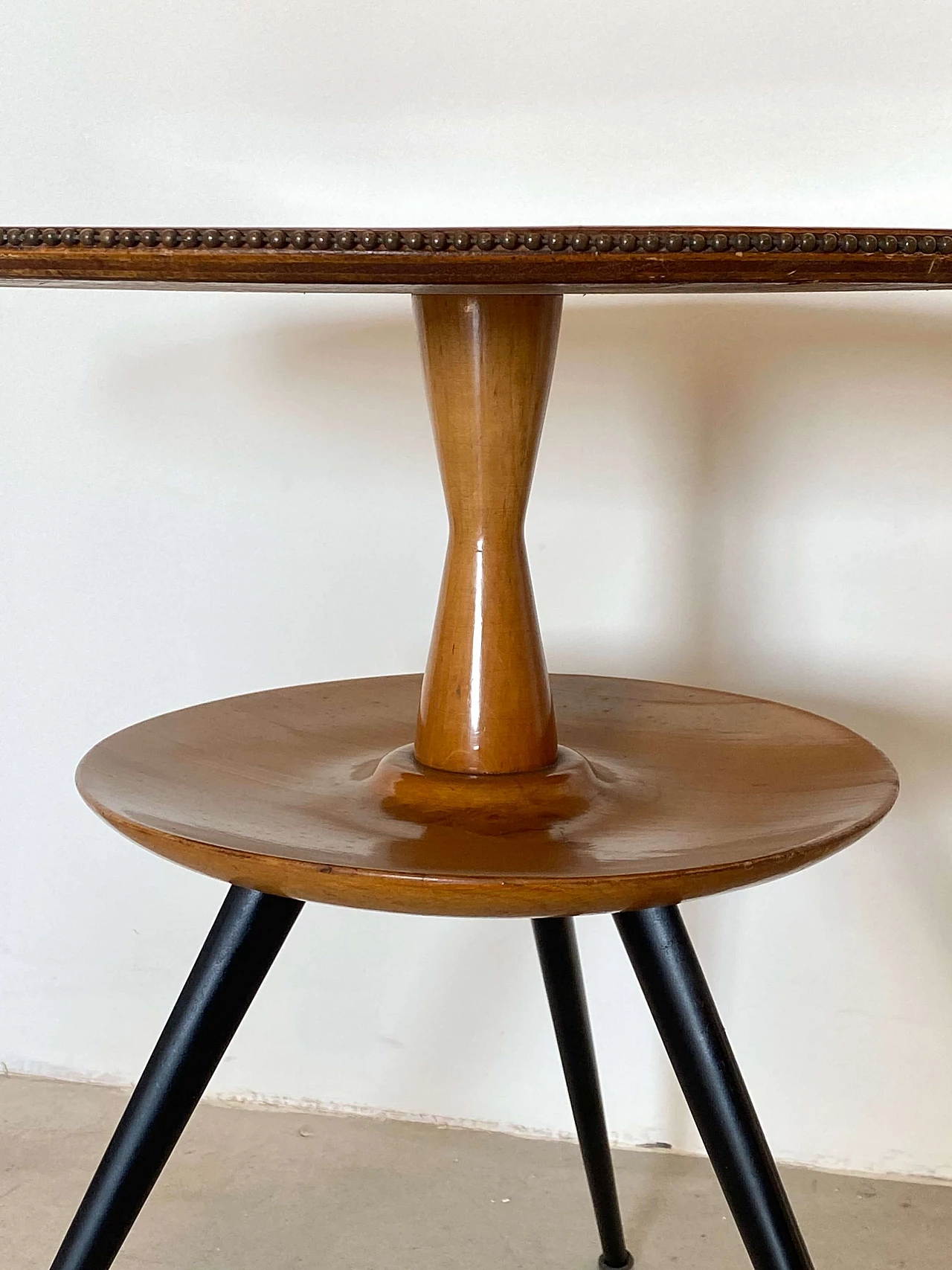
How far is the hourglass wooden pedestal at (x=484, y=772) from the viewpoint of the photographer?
523 millimetres

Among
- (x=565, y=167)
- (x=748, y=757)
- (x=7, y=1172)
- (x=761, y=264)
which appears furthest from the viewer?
(x=7, y=1172)

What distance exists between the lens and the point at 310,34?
1137 millimetres

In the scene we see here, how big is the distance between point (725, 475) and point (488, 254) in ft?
2.24

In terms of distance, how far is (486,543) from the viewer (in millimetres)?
738

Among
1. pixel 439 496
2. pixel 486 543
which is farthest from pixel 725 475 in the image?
pixel 486 543

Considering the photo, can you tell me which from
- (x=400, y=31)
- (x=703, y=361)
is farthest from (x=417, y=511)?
(x=400, y=31)

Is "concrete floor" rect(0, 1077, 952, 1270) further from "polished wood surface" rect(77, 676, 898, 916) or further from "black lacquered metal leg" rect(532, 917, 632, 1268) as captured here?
"polished wood surface" rect(77, 676, 898, 916)

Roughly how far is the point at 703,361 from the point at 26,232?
71 centimetres

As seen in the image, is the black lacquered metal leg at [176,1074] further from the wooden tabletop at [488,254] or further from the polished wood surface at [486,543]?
the wooden tabletop at [488,254]

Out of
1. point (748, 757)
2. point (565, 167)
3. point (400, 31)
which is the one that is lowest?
point (748, 757)

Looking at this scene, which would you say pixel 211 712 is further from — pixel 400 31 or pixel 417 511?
pixel 400 31

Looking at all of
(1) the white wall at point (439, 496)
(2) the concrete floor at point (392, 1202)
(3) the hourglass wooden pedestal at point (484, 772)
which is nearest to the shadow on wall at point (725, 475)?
(1) the white wall at point (439, 496)

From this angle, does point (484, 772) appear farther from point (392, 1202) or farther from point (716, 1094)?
point (392, 1202)

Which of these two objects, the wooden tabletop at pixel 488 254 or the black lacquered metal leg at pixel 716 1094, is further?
the black lacquered metal leg at pixel 716 1094
